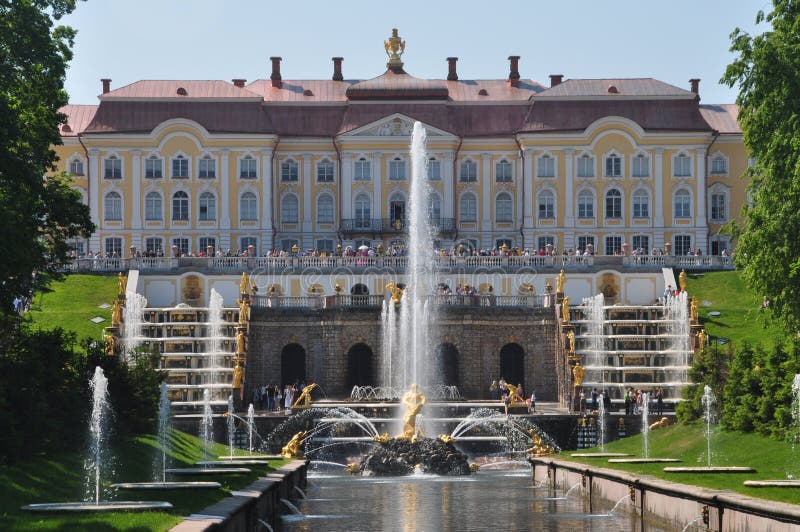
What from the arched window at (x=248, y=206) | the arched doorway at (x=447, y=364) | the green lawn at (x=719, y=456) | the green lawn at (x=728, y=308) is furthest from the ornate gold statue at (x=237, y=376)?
the arched window at (x=248, y=206)

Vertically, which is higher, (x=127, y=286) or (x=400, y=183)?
(x=400, y=183)

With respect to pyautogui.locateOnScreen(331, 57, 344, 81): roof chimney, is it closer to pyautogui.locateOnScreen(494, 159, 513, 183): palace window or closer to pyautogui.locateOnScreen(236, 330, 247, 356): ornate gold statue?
pyautogui.locateOnScreen(494, 159, 513, 183): palace window

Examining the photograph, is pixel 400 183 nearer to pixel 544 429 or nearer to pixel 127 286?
pixel 127 286

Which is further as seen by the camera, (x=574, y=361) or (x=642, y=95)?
(x=642, y=95)

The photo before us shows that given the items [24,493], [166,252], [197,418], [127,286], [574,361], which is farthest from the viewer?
[166,252]

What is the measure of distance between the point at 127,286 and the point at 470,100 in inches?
1096

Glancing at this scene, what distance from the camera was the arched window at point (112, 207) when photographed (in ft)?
327

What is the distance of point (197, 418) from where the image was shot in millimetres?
62969

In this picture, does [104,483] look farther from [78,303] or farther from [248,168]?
[248,168]

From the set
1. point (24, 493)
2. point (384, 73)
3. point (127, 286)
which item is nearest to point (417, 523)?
point (24, 493)

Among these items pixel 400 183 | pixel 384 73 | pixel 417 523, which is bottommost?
pixel 417 523

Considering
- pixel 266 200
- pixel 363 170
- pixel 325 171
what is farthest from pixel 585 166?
pixel 266 200

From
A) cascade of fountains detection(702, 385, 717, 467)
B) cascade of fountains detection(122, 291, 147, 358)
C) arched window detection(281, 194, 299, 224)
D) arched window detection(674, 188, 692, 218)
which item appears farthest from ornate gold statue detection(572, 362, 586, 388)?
arched window detection(281, 194, 299, 224)

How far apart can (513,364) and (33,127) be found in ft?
129
